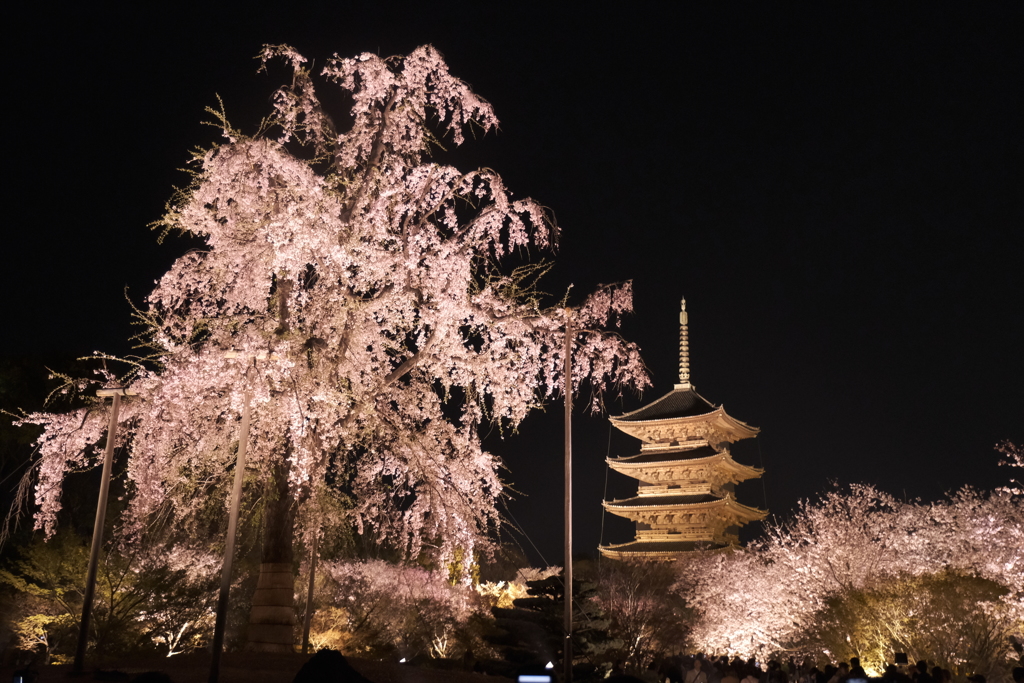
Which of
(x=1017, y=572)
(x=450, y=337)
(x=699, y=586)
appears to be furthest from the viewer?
(x=699, y=586)

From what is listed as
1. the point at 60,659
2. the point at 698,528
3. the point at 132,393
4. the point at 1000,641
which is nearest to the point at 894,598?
the point at 1000,641

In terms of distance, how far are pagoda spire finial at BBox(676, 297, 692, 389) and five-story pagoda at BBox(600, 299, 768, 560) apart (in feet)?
5.23

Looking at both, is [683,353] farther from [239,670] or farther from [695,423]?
[239,670]

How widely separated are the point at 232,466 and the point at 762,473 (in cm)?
4075

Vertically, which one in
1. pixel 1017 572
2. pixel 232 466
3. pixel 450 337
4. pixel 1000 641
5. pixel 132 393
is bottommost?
pixel 1000 641

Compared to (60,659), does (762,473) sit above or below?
above

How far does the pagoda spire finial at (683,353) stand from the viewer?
5368cm

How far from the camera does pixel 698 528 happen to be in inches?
1773

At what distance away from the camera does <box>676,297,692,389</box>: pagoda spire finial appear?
176ft

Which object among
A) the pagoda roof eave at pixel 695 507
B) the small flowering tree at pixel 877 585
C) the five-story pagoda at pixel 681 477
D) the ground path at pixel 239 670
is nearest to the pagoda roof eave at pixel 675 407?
the five-story pagoda at pixel 681 477

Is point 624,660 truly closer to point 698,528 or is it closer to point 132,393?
point 132,393

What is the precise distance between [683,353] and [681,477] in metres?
11.4

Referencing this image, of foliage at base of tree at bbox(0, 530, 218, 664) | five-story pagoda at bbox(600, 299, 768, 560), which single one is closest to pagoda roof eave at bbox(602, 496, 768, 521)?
five-story pagoda at bbox(600, 299, 768, 560)

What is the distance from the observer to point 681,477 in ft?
156
